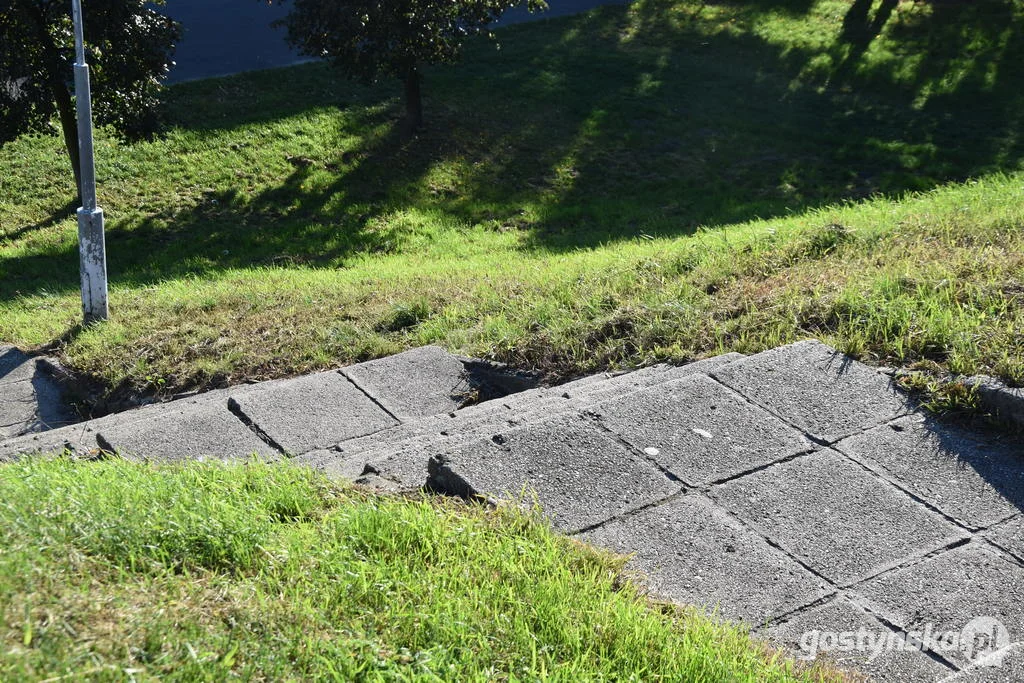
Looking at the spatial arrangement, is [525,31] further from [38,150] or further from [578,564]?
[578,564]

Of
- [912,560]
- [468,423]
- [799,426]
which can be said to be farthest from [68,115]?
[912,560]

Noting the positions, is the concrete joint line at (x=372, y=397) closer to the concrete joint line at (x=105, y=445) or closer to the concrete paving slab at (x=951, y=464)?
the concrete joint line at (x=105, y=445)

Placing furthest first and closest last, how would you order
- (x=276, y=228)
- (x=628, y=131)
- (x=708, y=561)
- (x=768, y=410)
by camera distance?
(x=628, y=131) → (x=276, y=228) → (x=768, y=410) → (x=708, y=561)

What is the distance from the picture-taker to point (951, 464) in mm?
3854

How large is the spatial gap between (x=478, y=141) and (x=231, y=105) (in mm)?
4107

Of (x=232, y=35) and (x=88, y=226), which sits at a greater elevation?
(x=232, y=35)

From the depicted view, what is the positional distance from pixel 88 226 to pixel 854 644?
22.8 feet

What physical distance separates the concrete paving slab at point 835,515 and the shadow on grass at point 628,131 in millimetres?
8022

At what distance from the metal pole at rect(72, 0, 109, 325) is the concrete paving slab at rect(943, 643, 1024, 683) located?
7103mm

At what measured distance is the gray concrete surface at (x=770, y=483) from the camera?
10.1 feet

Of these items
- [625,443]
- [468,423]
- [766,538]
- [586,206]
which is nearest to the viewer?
[766,538]

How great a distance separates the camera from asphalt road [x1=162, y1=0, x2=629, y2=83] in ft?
58.7

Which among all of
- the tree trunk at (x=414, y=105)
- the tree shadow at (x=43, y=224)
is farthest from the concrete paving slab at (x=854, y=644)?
the tree trunk at (x=414, y=105)

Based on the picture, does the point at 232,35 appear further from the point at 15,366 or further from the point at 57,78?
the point at 15,366
